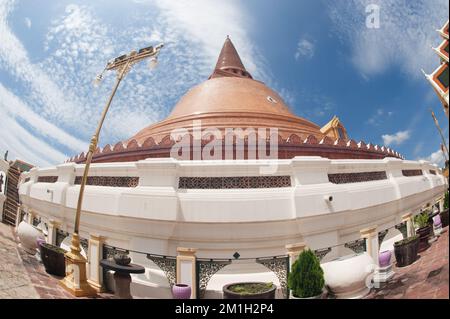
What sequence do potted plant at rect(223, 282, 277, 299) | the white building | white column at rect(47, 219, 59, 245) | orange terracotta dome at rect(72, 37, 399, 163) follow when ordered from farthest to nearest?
1. orange terracotta dome at rect(72, 37, 399, 163)
2. white column at rect(47, 219, 59, 245)
3. the white building
4. potted plant at rect(223, 282, 277, 299)

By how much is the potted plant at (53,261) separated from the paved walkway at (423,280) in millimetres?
4191

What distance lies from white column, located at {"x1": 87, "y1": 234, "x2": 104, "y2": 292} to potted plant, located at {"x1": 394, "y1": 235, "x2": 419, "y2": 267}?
4.25 metres

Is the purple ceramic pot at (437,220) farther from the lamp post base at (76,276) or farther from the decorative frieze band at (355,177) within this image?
the lamp post base at (76,276)

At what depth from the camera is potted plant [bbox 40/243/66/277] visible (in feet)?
10.8

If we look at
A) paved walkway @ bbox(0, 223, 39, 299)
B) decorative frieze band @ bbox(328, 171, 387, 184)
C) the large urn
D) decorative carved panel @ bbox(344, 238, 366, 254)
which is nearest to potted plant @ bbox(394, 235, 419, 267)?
decorative carved panel @ bbox(344, 238, 366, 254)

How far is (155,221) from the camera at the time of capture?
10.3 feet

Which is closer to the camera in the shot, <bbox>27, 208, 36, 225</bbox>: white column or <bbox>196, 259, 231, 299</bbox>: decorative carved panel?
<bbox>196, 259, 231, 299</bbox>: decorative carved panel

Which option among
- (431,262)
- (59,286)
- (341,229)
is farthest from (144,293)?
(431,262)

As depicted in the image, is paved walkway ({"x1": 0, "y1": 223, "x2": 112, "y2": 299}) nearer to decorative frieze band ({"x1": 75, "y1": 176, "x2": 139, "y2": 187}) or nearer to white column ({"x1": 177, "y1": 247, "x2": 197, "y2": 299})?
white column ({"x1": 177, "y1": 247, "x2": 197, "y2": 299})

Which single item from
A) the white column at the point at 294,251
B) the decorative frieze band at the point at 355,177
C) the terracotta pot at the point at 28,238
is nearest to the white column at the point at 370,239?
the decorative frieze band at the point at 355,177

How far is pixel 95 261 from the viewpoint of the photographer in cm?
320

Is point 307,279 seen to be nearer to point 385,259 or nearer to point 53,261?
point 385,259
